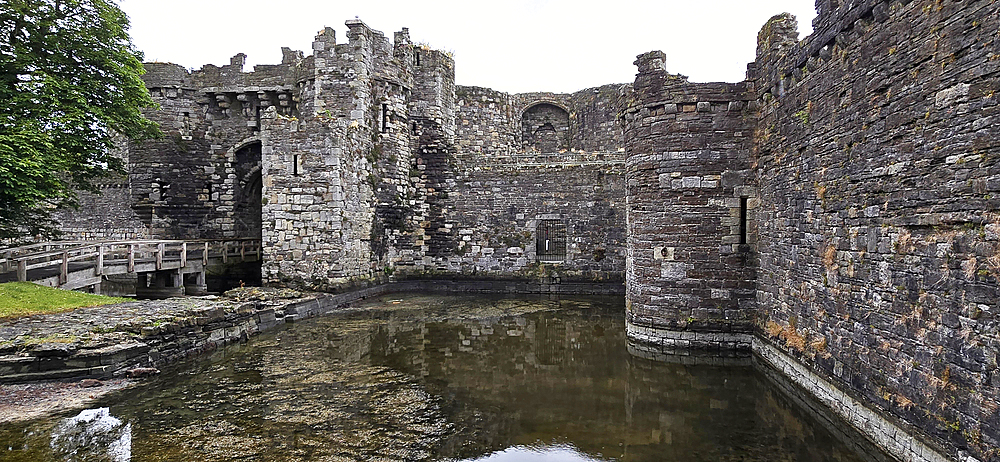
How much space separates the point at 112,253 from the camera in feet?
45.7

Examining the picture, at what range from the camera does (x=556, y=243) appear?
21031 mm

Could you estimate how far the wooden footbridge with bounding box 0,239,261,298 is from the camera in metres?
12.1

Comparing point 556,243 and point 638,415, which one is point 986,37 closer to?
point 638,415

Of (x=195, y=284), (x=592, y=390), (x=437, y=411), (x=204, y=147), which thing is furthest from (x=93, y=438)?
(x=204, y=147)

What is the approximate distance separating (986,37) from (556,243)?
16716 millimetres

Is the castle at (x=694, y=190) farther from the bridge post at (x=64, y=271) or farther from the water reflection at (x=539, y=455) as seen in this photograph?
the bridge post at (x=64, y=271)

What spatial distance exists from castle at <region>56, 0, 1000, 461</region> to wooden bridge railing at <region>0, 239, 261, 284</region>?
219cm

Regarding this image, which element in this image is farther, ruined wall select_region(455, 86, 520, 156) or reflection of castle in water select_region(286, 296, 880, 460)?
ruined wall select_region(455, 86, 520, 156)

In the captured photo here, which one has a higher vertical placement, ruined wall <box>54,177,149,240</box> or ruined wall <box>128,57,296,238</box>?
ruined wall <box>128,57,296,238</box>

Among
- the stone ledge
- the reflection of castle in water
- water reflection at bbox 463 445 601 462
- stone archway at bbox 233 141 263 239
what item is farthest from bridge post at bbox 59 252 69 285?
the stone ledge

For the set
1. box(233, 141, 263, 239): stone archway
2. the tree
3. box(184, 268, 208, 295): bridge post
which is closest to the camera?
the tree

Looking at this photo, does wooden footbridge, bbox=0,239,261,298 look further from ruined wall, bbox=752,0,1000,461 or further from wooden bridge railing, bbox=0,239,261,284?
ruined wall, bbox=752,0,1000,461

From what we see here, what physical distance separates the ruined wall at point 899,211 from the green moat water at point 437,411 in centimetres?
107

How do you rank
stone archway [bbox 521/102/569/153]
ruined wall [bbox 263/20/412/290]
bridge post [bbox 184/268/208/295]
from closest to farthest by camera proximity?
ruined wall [bbox 263/20/412/290], bridge post [bbox 184/268/208/295], stone archway [bbox 521/102/569/153]
